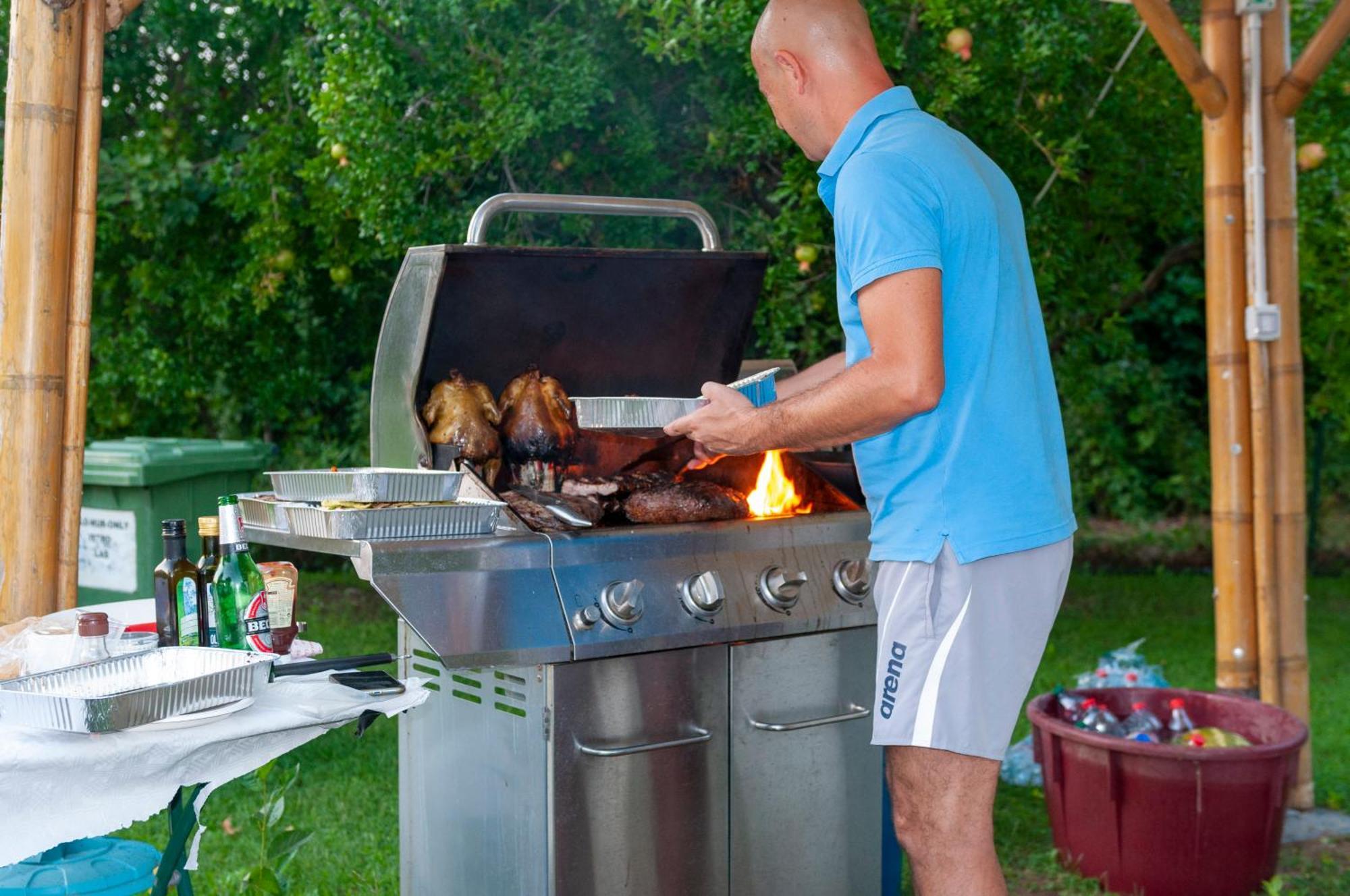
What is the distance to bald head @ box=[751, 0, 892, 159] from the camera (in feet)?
8.35

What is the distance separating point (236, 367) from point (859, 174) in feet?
21.5

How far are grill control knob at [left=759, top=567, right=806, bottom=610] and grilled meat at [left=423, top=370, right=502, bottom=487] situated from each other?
70 cm

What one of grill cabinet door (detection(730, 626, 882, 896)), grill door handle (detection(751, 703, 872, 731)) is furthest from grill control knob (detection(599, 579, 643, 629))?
grill door handle (detection(751, 703, 872, 731))

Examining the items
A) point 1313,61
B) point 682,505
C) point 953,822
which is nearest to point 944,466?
point 953,822

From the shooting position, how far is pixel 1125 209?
23.3ft

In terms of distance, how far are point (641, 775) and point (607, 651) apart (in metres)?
0.31

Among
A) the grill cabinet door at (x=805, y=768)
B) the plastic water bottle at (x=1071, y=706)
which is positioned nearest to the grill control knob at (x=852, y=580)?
the grill cabinet door at (x=805, y=768)

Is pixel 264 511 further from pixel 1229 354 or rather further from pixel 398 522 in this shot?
pixel 1229 354

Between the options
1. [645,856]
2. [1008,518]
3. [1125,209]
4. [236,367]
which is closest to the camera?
[1008,518]

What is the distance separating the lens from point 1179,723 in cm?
421

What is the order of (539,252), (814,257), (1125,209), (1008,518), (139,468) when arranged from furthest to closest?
(1125,209), (814,257), (139,468), (539,252), (1008,518)

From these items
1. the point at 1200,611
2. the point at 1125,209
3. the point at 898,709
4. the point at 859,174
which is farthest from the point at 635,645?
the point at 1200,611

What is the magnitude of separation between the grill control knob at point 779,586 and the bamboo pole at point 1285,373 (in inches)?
92.8

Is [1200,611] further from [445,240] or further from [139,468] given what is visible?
[139,468]
